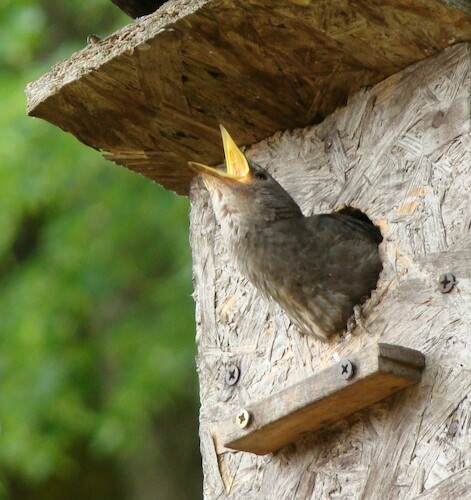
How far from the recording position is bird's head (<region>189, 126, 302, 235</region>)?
3.71m

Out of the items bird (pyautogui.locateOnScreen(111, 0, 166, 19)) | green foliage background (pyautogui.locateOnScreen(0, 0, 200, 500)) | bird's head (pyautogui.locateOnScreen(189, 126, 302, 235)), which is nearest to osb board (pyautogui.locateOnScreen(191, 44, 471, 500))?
bird's head (pyautogui.locateOnScreen(189, 126, 302, 235))

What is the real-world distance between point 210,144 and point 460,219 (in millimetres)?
957

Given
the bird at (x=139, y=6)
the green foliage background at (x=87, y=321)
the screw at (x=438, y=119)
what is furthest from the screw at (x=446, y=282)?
the green foliage background at (x=87, y=321)

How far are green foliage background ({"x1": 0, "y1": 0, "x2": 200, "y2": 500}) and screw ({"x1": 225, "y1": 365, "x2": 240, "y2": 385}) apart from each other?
3.17 metres

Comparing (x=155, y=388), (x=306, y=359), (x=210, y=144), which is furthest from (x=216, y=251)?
(x=155, y=388)

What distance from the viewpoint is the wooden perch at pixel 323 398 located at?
325 cm

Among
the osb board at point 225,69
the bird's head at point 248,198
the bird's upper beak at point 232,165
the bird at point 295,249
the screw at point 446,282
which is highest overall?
the osb board at point 225,69

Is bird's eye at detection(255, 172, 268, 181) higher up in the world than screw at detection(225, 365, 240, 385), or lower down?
higher up

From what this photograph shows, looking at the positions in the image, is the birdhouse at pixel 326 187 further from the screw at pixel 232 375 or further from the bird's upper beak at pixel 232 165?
the bird's upper beak at pixel 232 165

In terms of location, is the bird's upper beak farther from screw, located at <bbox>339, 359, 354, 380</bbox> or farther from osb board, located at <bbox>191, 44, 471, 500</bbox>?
screw, located at <bbox>339, 359, 354, 380</bbox>

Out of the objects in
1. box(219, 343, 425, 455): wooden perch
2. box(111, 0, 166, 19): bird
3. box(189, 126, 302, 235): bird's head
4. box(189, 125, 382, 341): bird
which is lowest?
box(219, 343, 425, 455): wooden perch

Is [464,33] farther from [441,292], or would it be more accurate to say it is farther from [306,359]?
[306,359]

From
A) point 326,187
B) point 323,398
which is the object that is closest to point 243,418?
point 323,398

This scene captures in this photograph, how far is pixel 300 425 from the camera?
3475 millimetres
